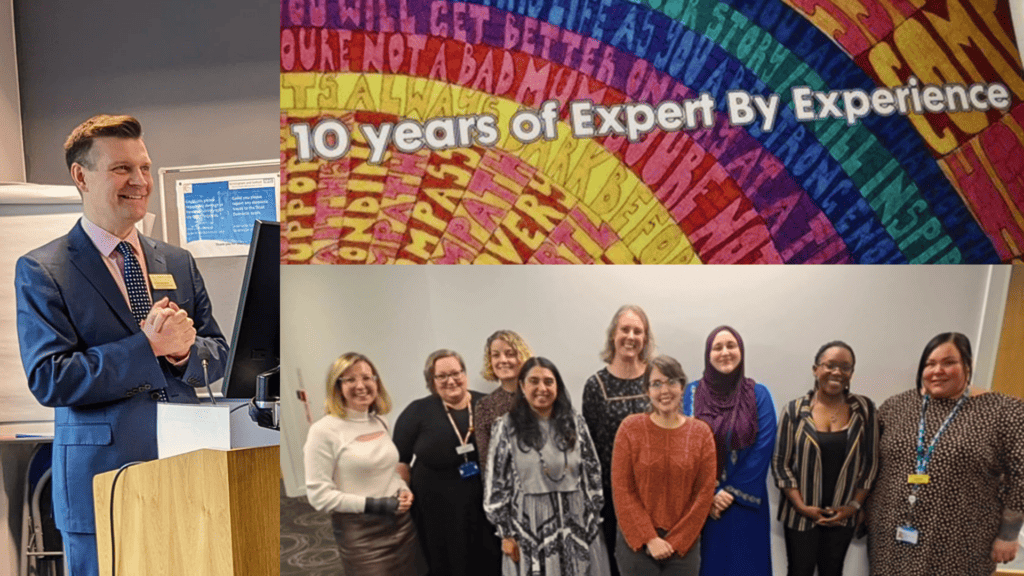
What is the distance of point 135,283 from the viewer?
3105 millimetres

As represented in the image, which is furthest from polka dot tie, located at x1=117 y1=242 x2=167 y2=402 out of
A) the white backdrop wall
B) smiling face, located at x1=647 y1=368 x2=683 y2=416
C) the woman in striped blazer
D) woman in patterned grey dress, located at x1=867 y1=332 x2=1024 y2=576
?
woman in patterned grey dress, located at x1=867 y1=332 x2=1024 y2=576

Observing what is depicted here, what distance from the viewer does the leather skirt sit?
174cm

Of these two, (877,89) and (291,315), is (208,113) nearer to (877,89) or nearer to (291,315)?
(291,315)

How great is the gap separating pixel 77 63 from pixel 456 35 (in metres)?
3.12

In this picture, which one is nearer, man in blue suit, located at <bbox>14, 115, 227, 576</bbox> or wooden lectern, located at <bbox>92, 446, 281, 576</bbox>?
wooden lectern, located at <bbox>92, 446, 281, 576</bbox>

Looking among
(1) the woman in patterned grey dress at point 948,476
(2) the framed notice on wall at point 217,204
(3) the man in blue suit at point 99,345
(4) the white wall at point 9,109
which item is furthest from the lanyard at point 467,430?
(4) the white wall at point 9,109

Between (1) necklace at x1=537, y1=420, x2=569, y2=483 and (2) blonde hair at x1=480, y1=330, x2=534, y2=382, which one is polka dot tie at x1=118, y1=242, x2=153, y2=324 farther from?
(1) necklace at x1=537, y1=420, x2=569, y2=483

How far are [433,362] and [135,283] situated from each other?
188cm

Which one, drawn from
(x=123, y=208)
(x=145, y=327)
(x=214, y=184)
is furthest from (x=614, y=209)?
(x=214, y=184)

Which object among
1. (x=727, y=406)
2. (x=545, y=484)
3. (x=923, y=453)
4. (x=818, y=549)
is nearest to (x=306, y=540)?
(x=545, y=484)

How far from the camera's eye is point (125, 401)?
9.37 ft

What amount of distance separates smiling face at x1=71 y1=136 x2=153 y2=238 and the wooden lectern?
1441 millimetres

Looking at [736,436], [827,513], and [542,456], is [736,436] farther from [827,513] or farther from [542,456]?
[542,456]

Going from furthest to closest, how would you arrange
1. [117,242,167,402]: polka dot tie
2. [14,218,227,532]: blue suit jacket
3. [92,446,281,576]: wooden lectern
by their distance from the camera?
[117,242,167,402]: polka dot tie → [14,218,227,532]: blue suit jacket → [92,446,281,576]: wooden lectern
